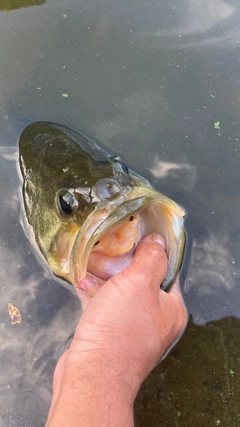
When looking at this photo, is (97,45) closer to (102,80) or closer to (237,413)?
(102,80)

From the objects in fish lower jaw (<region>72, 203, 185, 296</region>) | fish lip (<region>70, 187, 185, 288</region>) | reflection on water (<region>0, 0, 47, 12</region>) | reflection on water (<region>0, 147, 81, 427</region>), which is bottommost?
reflection on water (<region>0, 147, 81, 427</region>)

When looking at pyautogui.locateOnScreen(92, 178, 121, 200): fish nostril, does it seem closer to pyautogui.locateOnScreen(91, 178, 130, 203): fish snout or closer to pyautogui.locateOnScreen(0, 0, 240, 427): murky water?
pyautogui.locateOnScreen(91, 178, 130, 203): fish snout

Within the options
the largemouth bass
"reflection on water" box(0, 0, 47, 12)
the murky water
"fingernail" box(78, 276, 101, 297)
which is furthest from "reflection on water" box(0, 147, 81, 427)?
"reflection on water" box(0, 0, 47, 12)

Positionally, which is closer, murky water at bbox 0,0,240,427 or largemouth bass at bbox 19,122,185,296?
largemouth bass at bbox 19,122,185,296

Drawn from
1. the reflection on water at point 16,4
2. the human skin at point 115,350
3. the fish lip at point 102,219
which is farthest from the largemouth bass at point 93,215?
the reflection on water at point 16,4

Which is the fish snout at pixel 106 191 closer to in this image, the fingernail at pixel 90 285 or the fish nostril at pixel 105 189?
the fish nostril at pixel 105 189

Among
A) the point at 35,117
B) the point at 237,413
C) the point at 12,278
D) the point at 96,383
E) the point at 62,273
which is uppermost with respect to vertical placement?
the point at 35,117

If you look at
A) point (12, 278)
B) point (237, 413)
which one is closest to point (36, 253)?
point (12, 278)

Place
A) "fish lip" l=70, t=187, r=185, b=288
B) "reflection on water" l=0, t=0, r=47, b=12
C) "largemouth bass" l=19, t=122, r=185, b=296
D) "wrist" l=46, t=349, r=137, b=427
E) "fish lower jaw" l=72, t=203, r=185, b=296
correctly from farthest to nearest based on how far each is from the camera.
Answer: "reflection on water" l=0, t=0, r=47, b=12 < "fish lower jaw" l=72, t=203, r=185, b=296 < "largemouth bass" l=19, t=122, r=185, b=296 < "fish lip" l=70, t=187, r=185, b=288 < "wrist" l=46, t=349, r=137, b=427
